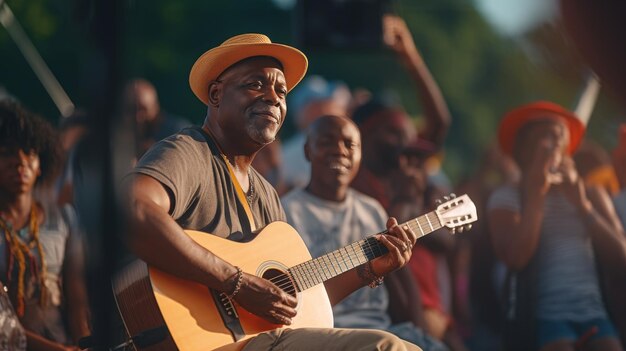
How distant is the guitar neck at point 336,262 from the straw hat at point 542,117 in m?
2.30

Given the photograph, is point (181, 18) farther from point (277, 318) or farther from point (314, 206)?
point (277, 318)

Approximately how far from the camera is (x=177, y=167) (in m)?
3.75

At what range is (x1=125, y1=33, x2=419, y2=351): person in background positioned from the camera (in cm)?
363

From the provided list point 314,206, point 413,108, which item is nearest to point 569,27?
point 314,206

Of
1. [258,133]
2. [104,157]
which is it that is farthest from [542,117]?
[104,157]

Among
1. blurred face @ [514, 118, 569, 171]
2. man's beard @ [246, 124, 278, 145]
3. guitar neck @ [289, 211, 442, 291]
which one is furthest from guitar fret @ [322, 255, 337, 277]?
blurred face @ [514, 118, 569, 171]

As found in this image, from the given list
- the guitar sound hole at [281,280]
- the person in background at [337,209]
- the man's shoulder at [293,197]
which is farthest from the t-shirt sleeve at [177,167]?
the man's shoulder at [293,197]

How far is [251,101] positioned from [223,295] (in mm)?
714

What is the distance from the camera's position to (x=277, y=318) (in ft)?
12.6

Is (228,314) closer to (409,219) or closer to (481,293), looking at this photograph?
(409,219)

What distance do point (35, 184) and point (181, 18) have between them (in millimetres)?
22724

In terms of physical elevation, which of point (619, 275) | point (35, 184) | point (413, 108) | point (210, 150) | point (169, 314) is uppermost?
point (413, 108)

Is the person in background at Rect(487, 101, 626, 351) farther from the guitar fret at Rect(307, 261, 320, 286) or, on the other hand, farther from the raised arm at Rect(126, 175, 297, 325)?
the raised arm at Rect(126, 175, 297, 325)

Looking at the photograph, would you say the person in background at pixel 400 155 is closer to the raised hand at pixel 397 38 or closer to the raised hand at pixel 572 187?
the raised hand at pixel 397 38
